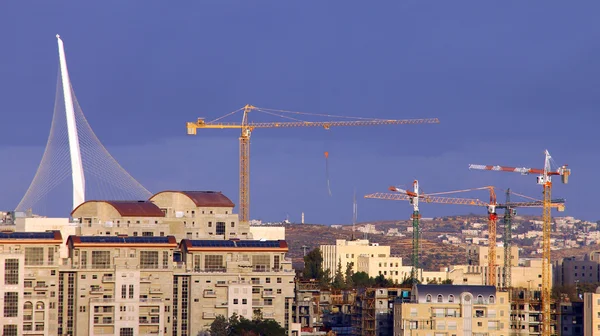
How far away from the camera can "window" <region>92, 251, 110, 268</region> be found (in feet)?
441

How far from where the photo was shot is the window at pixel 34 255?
133 meters

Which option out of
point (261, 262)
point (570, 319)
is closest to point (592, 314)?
point (570, 319)

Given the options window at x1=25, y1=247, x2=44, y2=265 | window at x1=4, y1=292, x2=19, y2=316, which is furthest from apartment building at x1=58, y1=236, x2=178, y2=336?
window at x1=4, y1=292, x2=19, y2=316

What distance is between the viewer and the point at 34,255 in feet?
437

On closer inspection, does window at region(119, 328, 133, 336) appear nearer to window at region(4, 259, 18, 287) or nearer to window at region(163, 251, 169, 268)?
window at region(163, 251, 169, 268)

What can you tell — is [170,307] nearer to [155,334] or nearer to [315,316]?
[155,334]

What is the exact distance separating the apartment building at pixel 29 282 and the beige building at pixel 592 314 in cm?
Answer: 4347

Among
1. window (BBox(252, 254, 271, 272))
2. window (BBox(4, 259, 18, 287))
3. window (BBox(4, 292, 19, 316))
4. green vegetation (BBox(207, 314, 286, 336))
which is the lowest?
green vegetation (BBox(207, 314, 286, 336))

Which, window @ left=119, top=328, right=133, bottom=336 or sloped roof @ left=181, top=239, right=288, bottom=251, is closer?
window @ left=119, top=328, right=133, bottom=336

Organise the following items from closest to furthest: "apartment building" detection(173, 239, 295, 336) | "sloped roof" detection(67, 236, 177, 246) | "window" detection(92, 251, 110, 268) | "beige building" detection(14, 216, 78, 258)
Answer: "window" detection(92, 251, 110, 268), "sloped roof" detection(67, 236, 177, 246), "apartment building" detection(173, 239, 295, 336), "beige building" detection(14, 216, 78, 258)

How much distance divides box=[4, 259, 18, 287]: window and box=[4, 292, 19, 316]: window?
3.15ft

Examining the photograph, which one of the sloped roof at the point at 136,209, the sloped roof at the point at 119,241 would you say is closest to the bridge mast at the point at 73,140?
the sloped roof at the point at 136,209

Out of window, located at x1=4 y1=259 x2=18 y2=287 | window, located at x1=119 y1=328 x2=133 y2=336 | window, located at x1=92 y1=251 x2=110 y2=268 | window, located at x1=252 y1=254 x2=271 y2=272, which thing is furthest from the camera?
window, located at x1=252 y1=254 x2=271 y2=272

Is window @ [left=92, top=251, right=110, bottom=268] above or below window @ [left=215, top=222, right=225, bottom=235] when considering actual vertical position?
below
